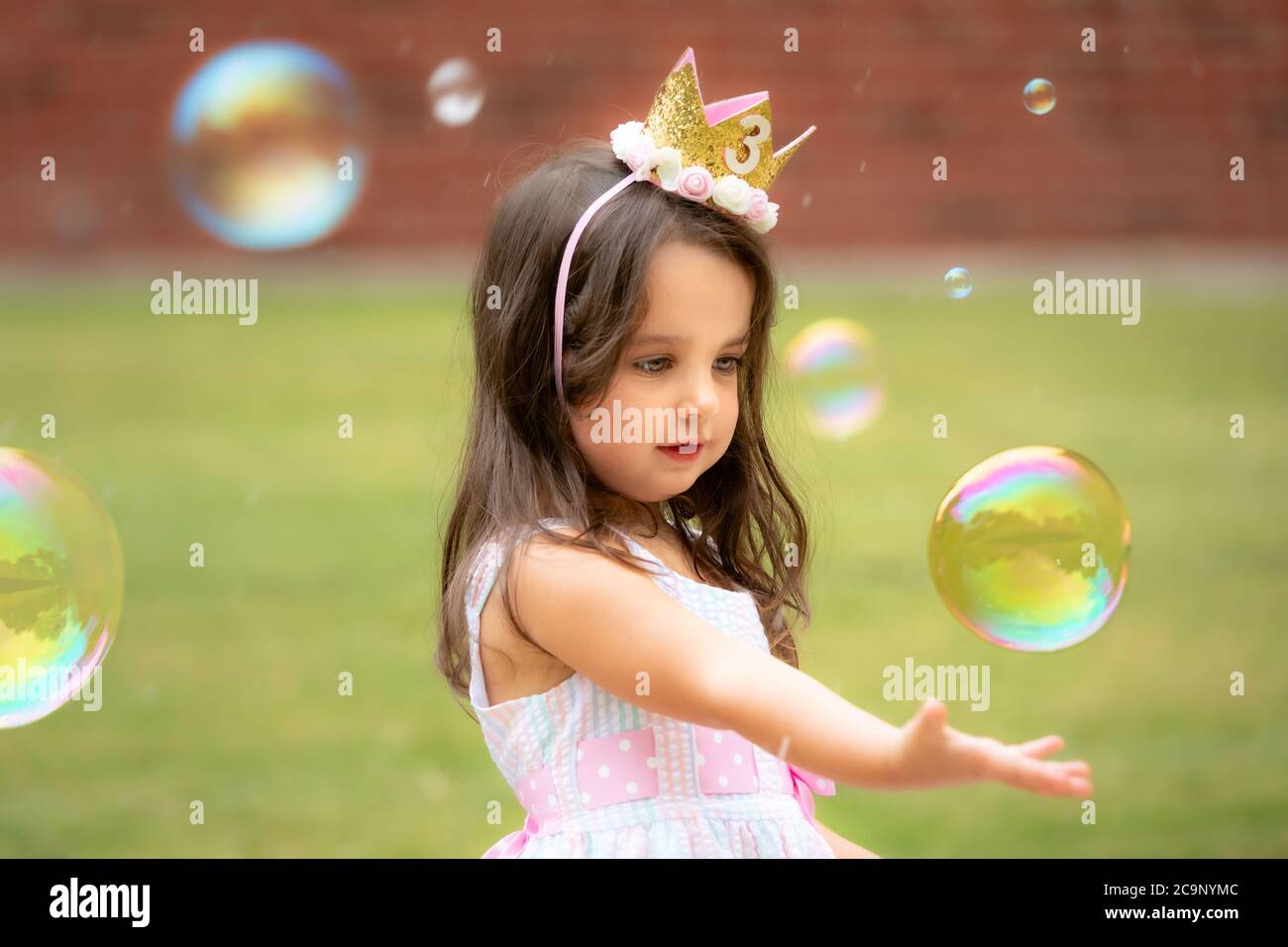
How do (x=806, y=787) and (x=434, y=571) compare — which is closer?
(x=806, y=787)

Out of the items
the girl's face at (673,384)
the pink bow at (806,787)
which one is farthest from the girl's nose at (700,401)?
the pink bow at (806,787)

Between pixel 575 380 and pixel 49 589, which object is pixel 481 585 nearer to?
pixel 575 380

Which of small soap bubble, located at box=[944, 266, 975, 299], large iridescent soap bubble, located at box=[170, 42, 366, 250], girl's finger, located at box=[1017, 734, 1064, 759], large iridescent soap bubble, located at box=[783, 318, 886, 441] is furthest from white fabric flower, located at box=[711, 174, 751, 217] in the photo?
large iridescent soap bubble, located at box=[170, 42, 366, 250]

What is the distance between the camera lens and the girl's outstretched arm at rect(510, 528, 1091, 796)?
4.49 ft

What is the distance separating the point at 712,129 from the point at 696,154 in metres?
0.03

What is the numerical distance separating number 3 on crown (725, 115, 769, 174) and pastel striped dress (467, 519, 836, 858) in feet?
1.49

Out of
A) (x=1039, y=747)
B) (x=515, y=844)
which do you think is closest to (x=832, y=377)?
(x=515, y=844)

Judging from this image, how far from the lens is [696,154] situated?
6.23 ft

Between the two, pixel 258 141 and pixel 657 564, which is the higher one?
pixel 258 141

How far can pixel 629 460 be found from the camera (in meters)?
1.78

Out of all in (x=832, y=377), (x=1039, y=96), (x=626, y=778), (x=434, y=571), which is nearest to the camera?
(x=626, y=778)

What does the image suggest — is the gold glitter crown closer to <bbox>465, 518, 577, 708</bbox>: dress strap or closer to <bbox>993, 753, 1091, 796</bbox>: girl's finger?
<bbox>465, 518, 577, 708</bbox>: dress strap
